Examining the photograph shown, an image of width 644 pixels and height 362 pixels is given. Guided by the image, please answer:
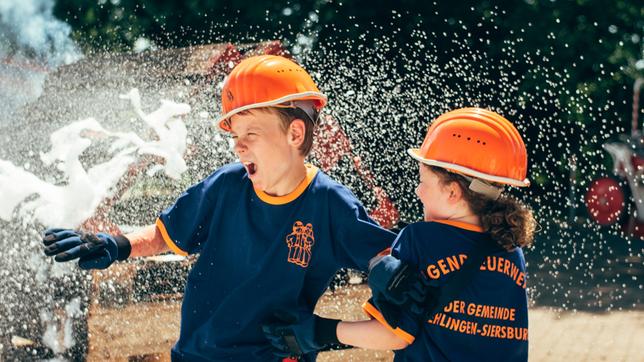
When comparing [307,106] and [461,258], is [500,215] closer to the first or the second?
[461,258]

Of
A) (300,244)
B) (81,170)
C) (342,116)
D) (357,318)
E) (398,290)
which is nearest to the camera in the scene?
(398,290)

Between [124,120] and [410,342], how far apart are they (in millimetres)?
4193

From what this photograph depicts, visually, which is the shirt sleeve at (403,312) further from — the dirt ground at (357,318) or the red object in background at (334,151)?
the red object in background at (334,151)

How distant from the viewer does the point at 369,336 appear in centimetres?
216

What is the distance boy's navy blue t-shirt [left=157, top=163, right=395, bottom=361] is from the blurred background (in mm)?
1290

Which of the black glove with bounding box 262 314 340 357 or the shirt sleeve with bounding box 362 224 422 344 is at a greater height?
the shirt sleeve with bounding box 362 224 422 344

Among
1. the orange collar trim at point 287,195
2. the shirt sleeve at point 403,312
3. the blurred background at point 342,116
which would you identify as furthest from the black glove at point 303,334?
the blurred background at point 342,116

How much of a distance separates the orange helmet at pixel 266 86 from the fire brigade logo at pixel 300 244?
0.34 m

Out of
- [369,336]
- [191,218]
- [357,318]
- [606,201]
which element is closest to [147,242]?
[191,218]

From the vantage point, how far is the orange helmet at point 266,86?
2369mm

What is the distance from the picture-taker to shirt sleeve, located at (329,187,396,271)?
7.73ft

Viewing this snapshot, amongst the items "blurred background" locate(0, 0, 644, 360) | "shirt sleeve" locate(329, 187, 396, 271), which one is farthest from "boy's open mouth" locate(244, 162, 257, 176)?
"blurred background" locate(0, 0, 644, 360)

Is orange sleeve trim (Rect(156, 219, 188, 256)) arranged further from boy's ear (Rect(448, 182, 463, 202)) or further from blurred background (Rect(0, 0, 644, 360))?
blurred background (Rect(0, 0, 644, 360))

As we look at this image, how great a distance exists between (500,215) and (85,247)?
1.14 metres
